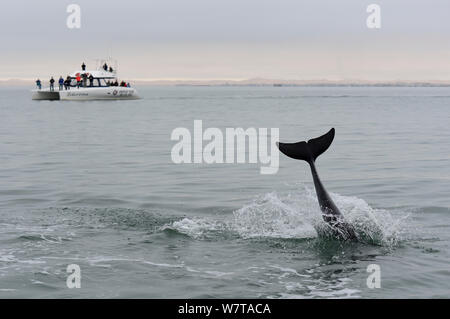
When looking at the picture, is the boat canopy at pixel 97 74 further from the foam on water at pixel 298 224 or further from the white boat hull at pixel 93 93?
the foam on water at pixel 298 224

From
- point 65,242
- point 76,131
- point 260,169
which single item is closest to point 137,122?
point 76,131

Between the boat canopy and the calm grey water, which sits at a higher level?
the boat canopy

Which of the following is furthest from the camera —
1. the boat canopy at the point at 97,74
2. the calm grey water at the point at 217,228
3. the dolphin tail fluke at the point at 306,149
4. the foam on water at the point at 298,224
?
the boat canopy at the point at 97,74

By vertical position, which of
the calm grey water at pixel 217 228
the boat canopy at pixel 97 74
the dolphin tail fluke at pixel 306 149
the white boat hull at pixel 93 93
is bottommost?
the calm grey water at pixel 217 228

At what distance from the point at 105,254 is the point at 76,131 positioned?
1532 inches

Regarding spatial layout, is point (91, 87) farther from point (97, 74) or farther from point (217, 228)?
point (217, 228)

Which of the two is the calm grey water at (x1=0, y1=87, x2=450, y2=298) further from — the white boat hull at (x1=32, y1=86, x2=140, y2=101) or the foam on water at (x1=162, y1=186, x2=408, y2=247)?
the white boat hull at (x1=32, y1=86, x2=140, y2=101)

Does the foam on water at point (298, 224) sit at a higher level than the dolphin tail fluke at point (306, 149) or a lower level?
lower

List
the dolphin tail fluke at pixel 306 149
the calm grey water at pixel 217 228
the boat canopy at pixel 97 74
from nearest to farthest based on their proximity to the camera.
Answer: the calm grey water at pixel 217 228
the dolphin tail fluke at pixel 306 149
the boat canopy at pixel 97 74

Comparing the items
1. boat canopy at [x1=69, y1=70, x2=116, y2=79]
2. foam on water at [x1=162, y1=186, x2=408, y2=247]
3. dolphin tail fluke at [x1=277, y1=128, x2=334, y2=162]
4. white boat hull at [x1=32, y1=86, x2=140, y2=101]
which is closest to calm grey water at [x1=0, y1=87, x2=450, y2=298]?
foam on water at [x1=162, y1=186, x2=408, y2=247]

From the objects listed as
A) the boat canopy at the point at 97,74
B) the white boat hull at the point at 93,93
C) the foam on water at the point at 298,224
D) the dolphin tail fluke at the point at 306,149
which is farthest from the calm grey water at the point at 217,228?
the white boat hull at the point at 93,93

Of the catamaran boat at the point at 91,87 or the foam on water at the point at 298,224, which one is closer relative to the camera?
the foam on water at the point at 298,224

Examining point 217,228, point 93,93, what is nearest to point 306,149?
point 217,228
